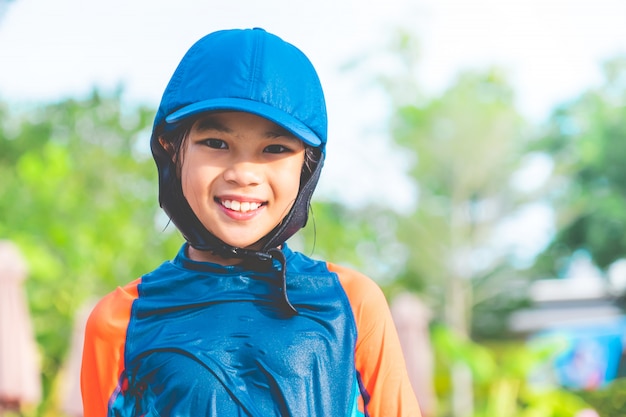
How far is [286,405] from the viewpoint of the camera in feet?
4.80

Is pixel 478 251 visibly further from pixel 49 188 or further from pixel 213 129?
pixel 213 129

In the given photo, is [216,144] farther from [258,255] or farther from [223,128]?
[258,255]

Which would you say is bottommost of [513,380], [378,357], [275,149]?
[513,380]

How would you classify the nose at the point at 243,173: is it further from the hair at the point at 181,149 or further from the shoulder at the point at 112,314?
the shoulder at the point at 112,314

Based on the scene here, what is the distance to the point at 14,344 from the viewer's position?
7758mm

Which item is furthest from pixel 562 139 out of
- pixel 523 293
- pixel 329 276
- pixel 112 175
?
pixel 329 276

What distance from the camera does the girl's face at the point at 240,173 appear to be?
5.01 ft

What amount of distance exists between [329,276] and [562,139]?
65.9ft

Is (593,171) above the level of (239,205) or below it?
above

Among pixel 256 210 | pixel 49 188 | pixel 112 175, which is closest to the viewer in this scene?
pixel 256 210

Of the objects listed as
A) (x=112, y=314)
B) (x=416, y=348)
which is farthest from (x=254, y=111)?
(x=416, y=348)

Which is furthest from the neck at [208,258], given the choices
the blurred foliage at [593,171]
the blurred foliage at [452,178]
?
the blurred foliage at [593,171]

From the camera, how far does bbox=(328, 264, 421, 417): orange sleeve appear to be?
61.3 inches

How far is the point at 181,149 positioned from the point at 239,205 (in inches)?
6.5
